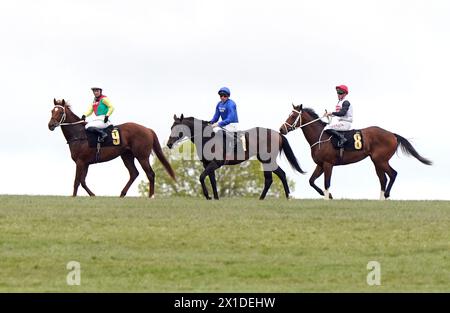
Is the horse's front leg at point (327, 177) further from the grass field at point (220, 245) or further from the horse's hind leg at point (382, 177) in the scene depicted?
the grass field at point (220, 245)

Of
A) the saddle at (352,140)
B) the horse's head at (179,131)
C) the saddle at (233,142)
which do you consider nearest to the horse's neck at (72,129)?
the horse's head at (179,131)

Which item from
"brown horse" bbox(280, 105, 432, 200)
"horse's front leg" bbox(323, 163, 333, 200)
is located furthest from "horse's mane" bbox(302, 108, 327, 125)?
"horse's front leg" bbox(323, 163, 333, 200)

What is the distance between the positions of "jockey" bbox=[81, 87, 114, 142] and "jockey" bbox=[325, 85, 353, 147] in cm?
514

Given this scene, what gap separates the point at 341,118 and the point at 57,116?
6.59 metres

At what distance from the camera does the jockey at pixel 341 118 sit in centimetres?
3462

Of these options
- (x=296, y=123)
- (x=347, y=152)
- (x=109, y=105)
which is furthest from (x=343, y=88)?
(x=109, y=105)

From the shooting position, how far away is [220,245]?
25.9m

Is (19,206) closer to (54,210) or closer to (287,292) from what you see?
(54,210)

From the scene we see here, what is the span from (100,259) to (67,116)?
10428 millimetres

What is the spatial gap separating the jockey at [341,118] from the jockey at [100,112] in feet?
16.9
